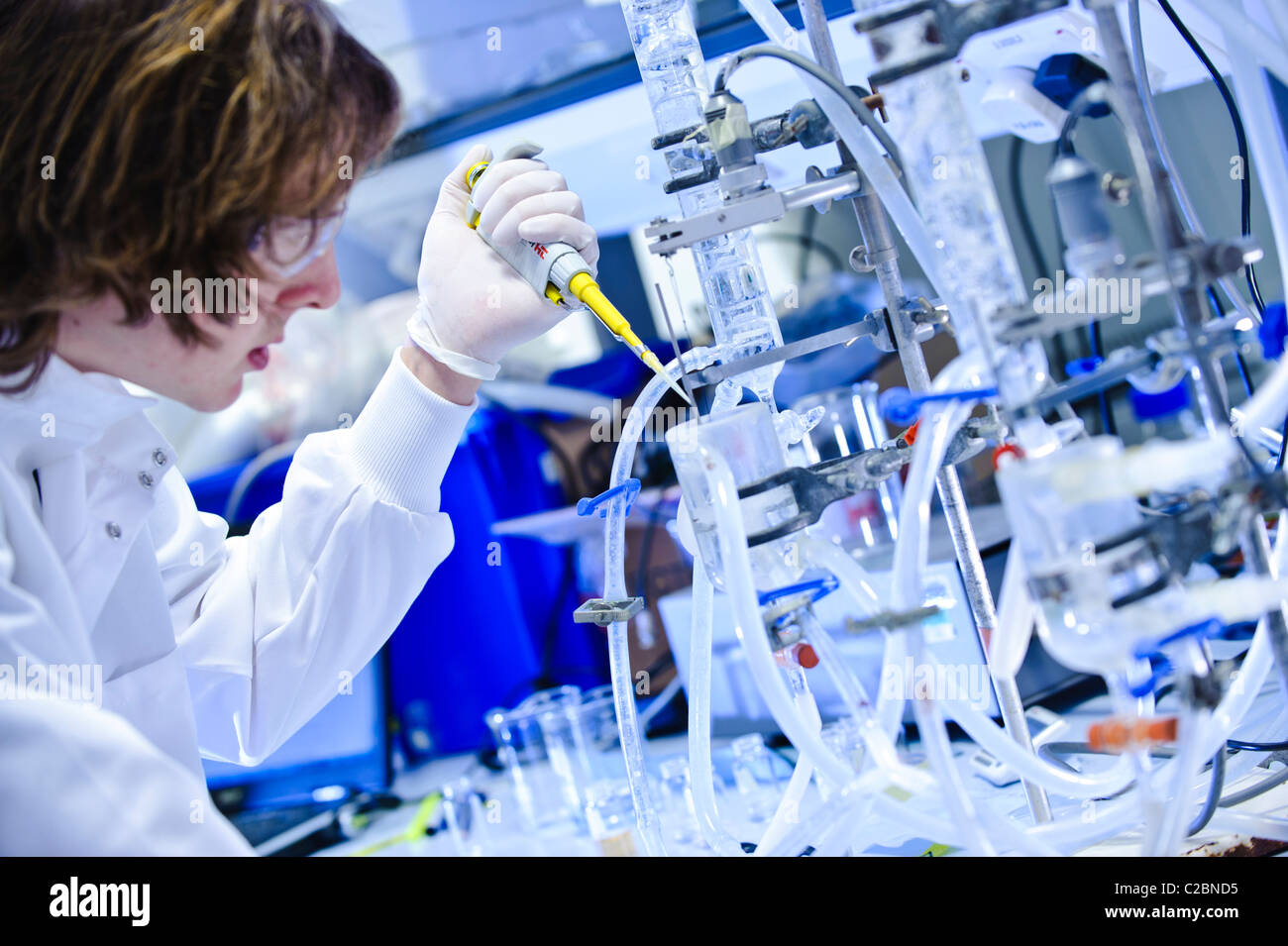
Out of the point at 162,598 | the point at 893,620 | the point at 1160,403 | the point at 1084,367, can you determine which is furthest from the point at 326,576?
the point at 1160,403

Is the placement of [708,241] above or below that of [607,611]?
above

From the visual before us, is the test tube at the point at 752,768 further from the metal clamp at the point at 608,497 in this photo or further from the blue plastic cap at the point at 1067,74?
the blue plastic cap at the point at 1067,74

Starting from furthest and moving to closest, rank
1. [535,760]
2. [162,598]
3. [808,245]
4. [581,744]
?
1. [808,245]
2. [535,760]
3. [581,744]
4. [162,598]

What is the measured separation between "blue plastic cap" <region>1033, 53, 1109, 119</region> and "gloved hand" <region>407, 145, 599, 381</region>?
402mm

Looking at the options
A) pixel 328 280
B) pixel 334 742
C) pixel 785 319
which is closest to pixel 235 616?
pixel 328 280

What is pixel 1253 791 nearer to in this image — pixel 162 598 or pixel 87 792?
pixel 87 792

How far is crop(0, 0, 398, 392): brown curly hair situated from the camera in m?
0.72

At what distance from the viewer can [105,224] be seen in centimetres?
72

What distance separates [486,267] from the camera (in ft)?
3.11

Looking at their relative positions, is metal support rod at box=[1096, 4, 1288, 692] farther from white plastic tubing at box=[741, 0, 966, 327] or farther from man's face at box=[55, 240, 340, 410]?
man's face at box=[55, 240, 340, 410]

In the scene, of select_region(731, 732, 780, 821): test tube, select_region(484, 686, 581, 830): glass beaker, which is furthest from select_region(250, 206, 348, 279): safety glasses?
select_region(484, 686, 581, 830): glass beaker

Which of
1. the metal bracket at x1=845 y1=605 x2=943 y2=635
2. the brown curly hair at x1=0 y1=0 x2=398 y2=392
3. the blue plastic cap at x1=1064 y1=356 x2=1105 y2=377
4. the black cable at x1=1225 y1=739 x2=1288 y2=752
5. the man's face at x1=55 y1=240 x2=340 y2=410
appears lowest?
the black cable at x1=1225 y1=739 x2=1288 y2=752

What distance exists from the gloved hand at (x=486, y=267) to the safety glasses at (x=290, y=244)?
147mm

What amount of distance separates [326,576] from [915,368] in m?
0.58
